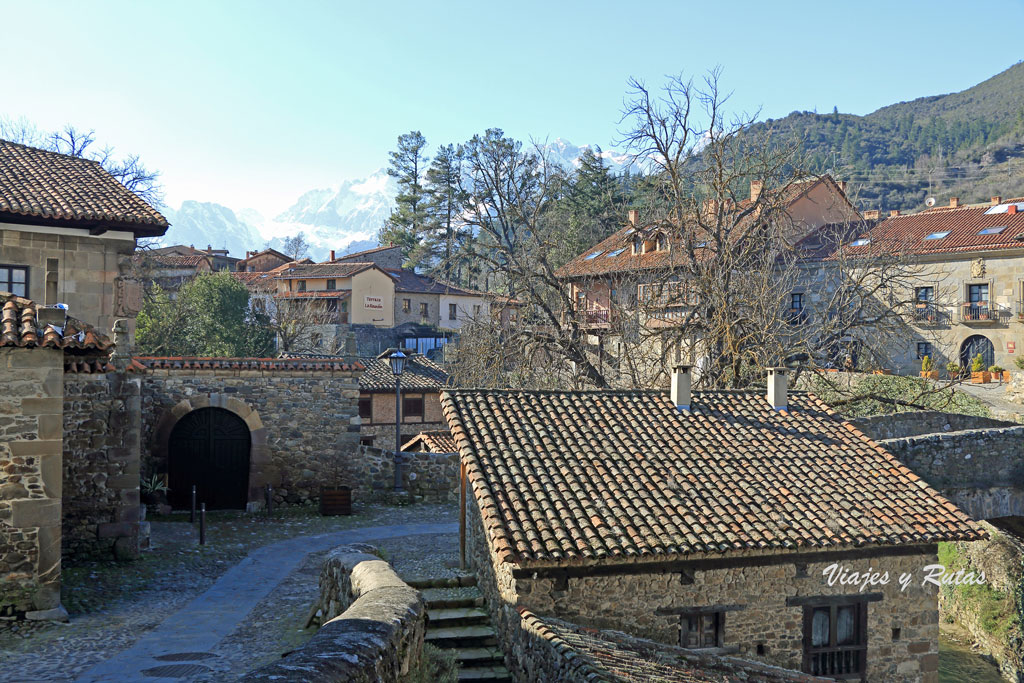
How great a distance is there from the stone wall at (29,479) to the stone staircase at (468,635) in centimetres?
468

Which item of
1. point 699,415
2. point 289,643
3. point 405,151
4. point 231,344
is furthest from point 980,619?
Result: point 405,151

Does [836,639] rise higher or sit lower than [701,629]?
lower

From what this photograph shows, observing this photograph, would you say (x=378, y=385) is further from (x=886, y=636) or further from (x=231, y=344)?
(x=886, y=636)

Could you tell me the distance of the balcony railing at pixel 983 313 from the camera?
107 feet

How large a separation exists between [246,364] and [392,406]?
16683mm

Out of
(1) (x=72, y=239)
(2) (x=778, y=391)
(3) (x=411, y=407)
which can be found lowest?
(3) (x=411, y=407)

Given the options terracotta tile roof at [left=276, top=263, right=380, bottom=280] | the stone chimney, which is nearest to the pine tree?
terracotta tile roof at [left=276, top=263, right=380, bottom=280]

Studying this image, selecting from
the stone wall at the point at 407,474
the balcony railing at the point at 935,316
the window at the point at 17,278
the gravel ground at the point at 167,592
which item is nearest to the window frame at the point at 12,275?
the window at the point at 17,278

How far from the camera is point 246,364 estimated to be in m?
18.2

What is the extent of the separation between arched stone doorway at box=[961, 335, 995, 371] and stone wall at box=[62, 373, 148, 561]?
106ft

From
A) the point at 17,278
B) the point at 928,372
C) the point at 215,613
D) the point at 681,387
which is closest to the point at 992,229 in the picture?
the point at 928,372

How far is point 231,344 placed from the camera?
3384 cm

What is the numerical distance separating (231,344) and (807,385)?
914 inches

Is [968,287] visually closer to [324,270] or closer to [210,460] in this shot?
[210,460]
